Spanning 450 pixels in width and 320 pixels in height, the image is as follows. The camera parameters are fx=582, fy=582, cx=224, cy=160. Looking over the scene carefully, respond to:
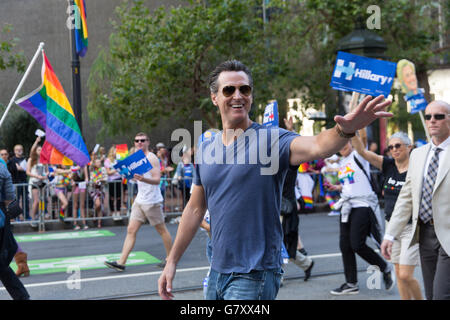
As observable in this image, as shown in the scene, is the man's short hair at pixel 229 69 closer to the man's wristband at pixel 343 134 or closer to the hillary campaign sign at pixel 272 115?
the man's wristband at pixel 343 134

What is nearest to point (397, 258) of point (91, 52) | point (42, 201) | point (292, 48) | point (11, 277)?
point (11, 277)

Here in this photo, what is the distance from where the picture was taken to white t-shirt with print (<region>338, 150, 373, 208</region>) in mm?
6793

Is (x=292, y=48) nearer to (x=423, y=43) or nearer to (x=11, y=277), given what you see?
(x=423, y=43)

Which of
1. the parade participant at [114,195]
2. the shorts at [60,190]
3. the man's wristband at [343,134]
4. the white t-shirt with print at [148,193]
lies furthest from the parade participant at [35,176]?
the man's wristband at [343,134]

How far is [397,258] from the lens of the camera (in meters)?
5.66

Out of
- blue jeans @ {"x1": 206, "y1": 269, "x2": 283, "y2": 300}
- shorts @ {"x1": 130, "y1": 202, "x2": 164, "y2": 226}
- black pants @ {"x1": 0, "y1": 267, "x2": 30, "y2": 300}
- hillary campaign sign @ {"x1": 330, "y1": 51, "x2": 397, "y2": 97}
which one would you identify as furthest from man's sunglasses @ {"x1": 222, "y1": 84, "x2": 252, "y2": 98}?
shorts @ {"x1": 130, "y1": 202, "x2": 164, "y2": 226}

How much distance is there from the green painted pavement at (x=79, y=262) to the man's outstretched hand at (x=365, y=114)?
267 inches

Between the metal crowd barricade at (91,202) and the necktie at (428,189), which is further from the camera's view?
the metal crowd barricade at (91,202)

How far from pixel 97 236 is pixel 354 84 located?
25.5ft

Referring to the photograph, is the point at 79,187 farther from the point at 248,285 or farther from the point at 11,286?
the point at 248,285

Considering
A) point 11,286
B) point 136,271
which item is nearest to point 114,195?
point 136,271

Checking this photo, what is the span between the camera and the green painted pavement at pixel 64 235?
1195cm

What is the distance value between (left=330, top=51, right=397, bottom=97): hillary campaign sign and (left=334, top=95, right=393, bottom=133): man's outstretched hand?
357 cm

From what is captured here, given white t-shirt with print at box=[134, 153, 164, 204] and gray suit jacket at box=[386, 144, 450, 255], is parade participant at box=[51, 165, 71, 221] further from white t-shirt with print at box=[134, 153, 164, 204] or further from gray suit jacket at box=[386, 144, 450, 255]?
gray suit jacket at box=[386, 144, 450, 255]
